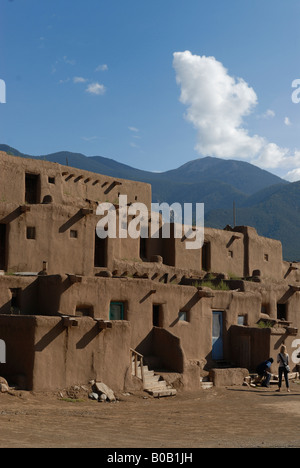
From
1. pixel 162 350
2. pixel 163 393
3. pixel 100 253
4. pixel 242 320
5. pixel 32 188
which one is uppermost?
pixel 32 188

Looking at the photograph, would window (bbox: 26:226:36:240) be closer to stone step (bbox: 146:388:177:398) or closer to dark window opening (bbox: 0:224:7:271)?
dark window opening (bbox: 0:224:7:271)

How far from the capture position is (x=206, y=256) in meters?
32.1

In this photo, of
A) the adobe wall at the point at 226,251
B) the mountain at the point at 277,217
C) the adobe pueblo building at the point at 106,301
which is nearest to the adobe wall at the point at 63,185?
the adobe pueblo building at the point at 106,301

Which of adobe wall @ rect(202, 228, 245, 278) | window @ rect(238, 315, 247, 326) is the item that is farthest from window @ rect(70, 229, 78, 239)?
adobe wall @ rect(202, 228, 245, 278)

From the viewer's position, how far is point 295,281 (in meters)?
38.3

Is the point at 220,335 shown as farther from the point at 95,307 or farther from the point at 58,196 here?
the point at 58,196

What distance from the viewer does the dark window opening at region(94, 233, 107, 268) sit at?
84.4 feet

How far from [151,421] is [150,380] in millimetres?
5345

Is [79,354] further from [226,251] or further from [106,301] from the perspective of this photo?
[226,251]

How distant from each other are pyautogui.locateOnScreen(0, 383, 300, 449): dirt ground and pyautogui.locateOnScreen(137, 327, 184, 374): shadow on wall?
4.38 ft

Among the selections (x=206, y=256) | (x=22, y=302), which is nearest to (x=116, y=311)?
(x=22, y=302)

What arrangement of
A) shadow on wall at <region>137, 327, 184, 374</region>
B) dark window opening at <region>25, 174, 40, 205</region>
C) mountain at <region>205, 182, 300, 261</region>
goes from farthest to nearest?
1. mountain at <region>205, 182, 300, 261</region>
2. dark window opening at <region>25, 174, 40, 205</region>
3. shadow on wall at <region>137, 327, 184, 374</region>
